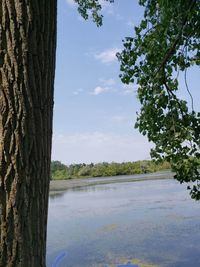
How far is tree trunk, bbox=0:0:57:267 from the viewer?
1132mm

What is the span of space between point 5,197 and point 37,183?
0.35ft

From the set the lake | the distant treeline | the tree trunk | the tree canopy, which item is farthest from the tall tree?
the distant treeline

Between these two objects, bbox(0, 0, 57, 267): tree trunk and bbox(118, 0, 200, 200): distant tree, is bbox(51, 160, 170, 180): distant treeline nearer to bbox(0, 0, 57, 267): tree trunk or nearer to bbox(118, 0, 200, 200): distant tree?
bbox(118, 0, 200, 200): distant tree

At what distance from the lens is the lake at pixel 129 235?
7.67 m

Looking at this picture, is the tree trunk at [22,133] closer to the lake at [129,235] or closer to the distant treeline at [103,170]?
the lake at [129,235]

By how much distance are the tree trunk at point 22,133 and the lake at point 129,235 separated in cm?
642

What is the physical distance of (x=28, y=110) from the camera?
116 cm

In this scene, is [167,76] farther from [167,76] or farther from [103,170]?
[103,170]

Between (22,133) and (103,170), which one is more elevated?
(103,170)

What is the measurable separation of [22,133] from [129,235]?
29.3 ft

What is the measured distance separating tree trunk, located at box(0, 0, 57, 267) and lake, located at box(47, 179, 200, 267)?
21.1ft

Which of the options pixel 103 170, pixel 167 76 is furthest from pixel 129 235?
pixel 103 170

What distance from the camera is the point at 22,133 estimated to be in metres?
1.16

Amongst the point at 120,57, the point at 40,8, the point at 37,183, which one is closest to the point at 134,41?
the point at 120,57
